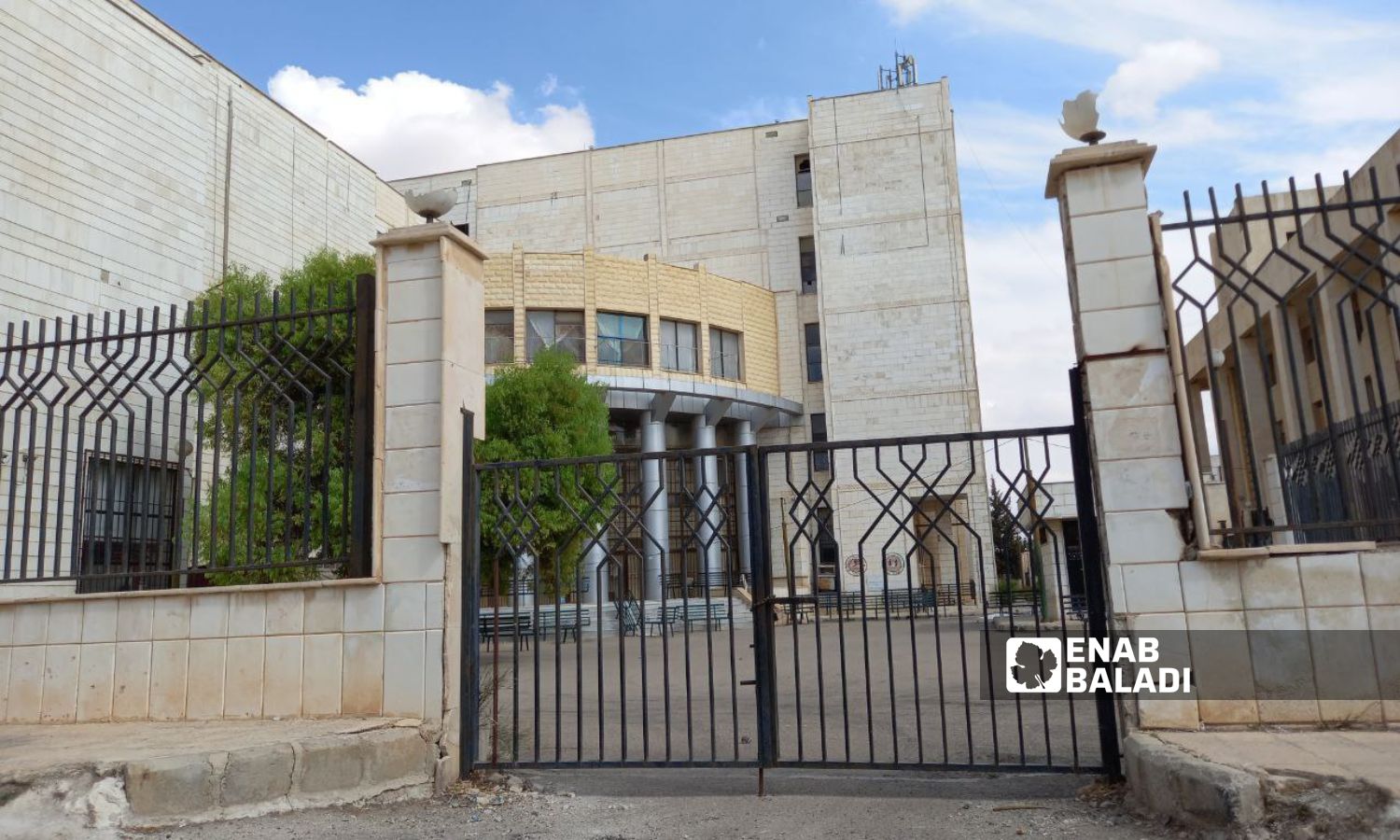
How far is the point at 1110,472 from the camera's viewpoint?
15.6ft

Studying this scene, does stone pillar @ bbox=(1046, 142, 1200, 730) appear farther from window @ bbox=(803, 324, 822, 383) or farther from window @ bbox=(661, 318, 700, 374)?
window @ bbox=(803, 324, 822, 383)

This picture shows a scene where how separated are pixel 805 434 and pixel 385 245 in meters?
32.6

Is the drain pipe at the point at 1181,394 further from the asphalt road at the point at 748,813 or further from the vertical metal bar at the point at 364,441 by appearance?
the vertical metal bar at the point at 364,441

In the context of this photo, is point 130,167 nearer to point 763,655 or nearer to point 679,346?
point 679,346

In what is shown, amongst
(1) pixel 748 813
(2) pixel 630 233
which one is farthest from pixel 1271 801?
(2) pixel 630 233

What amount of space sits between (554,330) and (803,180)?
13.5 m

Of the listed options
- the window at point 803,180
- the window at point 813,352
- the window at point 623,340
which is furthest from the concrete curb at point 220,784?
the window at point 803,180

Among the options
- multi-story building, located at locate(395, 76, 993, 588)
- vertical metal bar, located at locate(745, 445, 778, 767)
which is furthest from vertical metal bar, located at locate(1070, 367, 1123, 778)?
multi-story building, located at locate(395, 76, 993, 588)

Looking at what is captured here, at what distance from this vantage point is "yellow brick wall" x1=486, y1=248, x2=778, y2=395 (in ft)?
105

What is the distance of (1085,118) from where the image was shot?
507cm

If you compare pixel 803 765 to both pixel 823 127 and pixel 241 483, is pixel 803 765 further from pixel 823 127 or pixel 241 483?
pixel 823 127

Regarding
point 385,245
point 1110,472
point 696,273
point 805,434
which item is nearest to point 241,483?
point 385,245

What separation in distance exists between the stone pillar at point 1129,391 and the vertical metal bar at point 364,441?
11.4 feet

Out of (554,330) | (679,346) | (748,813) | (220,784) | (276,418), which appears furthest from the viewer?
(679,346)
